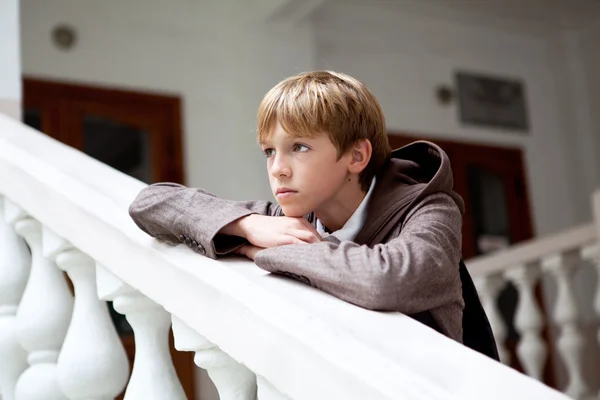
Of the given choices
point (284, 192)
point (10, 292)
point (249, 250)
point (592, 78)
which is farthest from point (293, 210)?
point (592, 78)

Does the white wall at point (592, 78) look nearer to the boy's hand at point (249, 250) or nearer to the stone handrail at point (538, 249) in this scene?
the stone handrail at point (538, 249)

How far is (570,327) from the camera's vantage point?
3.15 m

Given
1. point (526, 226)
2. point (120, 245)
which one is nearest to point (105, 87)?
point (526, 226)

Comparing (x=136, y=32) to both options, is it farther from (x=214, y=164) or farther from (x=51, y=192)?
(x=51, y=192)

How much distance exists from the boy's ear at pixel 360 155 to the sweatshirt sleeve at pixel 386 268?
0.19 meters

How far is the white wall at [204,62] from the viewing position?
476cm

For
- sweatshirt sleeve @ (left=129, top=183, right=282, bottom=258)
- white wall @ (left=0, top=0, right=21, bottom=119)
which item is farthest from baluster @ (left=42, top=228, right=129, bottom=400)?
white wall @ (left=0, top=0, right=21, bottom=119)

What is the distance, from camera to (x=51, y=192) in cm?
126

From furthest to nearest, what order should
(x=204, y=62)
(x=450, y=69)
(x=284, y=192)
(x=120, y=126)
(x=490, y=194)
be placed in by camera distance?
1. (x=490, y=194)
2. (x=450, y=69)
3. (x=204, y=62)
4. (x=120, y=126)
5. (x=284, y=192)

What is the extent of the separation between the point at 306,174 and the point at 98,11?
4015 millimetres

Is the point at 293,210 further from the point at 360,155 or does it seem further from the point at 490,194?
the point at 490,194

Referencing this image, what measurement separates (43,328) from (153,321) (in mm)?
233

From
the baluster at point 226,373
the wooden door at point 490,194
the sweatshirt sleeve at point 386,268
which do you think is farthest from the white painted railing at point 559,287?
the wooden door at point 490,194

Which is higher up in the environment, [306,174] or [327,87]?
[327,87]
